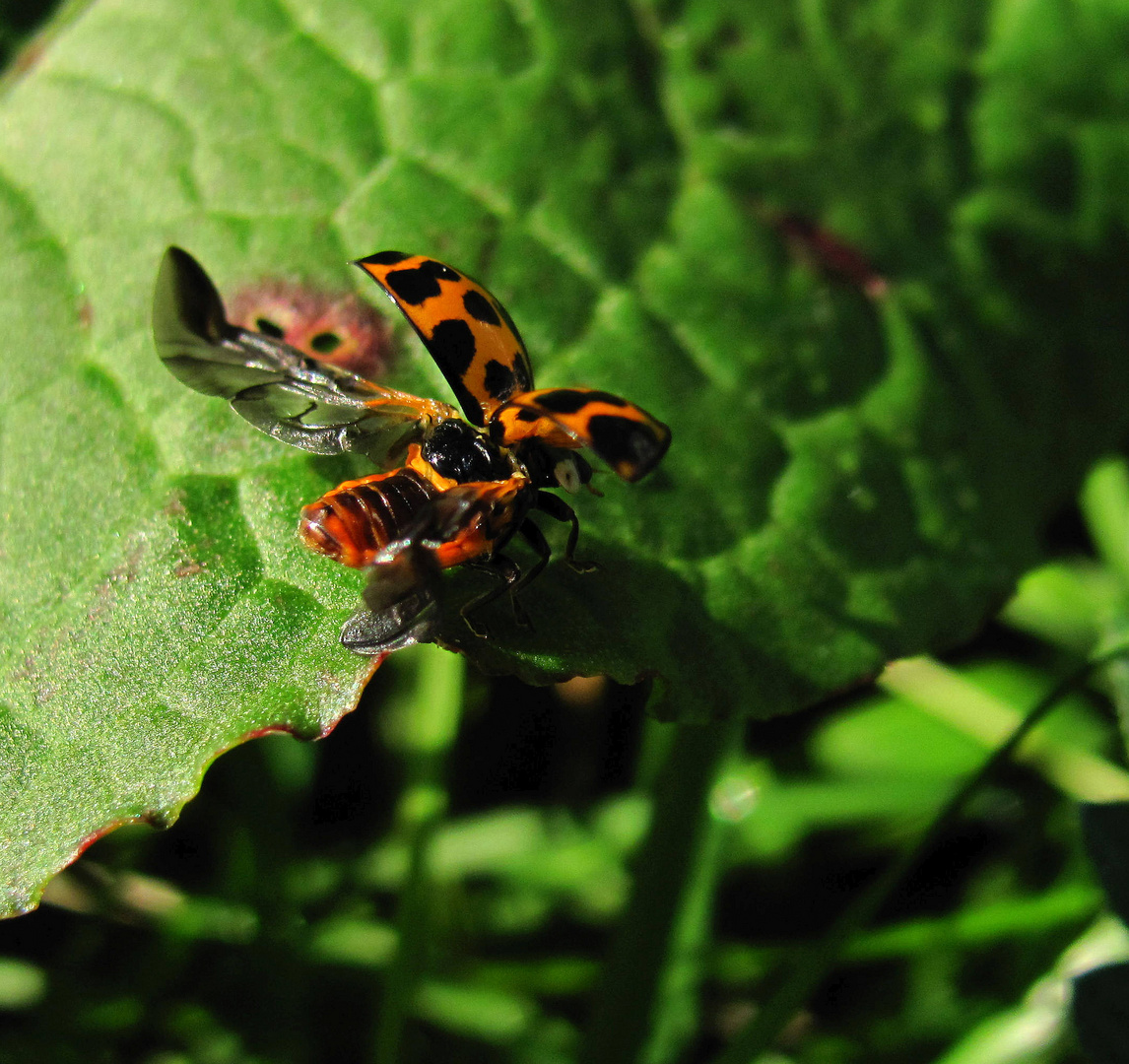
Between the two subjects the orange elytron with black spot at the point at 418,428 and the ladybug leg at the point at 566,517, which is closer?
the orange elytron with black spot at the point at 418,428

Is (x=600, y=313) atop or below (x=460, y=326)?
below

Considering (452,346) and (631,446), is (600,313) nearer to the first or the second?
(452,346)

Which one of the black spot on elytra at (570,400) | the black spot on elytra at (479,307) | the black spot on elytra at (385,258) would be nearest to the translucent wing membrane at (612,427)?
the black spot on elytra at (570,400)

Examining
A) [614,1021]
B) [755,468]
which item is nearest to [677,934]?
[614,1021]

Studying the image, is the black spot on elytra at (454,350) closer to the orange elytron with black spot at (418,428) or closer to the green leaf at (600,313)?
the orange elytron with black spot at (418,428)

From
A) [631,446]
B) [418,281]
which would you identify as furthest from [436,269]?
[631,446]

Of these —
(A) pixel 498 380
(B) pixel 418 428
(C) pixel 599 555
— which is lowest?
(C) pixel 599 555
